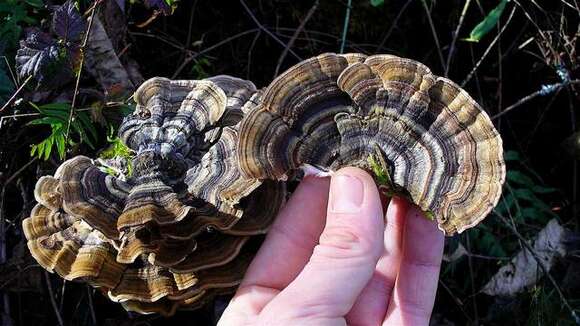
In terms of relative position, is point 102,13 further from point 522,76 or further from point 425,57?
point 522,76

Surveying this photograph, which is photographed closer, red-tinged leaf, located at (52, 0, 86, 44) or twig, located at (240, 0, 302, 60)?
red-tinged leaf, located at (52, 0, 86, 44)

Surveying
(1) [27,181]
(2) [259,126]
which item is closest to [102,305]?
(1) [27,181]

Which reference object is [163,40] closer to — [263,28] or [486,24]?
[263,28]

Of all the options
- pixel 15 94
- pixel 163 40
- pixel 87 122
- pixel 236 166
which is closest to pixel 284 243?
pixel 236 166

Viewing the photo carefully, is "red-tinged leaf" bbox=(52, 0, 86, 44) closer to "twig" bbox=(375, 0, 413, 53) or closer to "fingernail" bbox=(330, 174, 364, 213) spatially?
"fingernail" bbox=(330, 174, 364, 213)

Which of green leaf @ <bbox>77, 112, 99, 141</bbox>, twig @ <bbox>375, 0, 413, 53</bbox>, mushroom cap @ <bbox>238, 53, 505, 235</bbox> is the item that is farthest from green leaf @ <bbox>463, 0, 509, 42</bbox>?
green leaf @ <bbox>77, 112, 99, 141</bbox>

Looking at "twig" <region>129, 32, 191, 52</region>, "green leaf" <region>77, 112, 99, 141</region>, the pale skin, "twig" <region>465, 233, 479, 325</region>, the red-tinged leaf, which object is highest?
the red-tinged leaf
